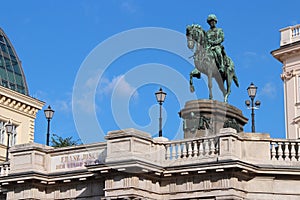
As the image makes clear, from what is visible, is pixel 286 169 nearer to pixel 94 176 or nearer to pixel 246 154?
pixel 246 154

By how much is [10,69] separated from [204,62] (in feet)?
116

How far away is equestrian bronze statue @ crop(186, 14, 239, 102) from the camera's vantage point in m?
33.1

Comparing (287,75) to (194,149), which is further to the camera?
(287,75)

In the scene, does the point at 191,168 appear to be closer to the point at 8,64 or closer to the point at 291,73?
the point at 291,73

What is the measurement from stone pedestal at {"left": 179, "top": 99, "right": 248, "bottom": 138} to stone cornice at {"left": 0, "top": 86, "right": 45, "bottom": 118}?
3153cm

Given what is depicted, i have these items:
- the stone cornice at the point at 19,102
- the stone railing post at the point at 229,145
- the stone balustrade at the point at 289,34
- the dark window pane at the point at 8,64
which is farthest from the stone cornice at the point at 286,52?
the stone railing post at the point at 229,145

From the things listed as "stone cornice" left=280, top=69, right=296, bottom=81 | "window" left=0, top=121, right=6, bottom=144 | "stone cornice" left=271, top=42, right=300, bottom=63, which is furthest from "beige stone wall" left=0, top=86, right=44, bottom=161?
"stone cornice" left=280, top=69, right=296, bottom=81

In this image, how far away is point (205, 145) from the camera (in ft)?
96.1

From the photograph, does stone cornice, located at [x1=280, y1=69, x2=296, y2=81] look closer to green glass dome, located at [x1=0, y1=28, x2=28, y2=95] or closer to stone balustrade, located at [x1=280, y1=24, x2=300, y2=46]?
stone balustrade, located at [x1=280, y1=24, x2=300, y2=46]

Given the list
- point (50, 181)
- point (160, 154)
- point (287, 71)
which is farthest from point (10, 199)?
point (287, 71)

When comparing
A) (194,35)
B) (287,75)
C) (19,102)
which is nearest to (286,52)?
(287,75)

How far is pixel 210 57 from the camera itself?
1300 inches

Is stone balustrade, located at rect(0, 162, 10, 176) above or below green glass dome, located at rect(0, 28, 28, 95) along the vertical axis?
below

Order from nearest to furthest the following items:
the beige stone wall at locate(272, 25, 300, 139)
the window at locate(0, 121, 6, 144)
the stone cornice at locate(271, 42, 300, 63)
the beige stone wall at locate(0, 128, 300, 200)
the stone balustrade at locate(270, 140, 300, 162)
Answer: the beige stone wall at locate(0, 128, 300, 200) → the stone balustrade at locate(270, 140, 300, 162) → the beige stone wall at locate(272, 25, 300, 139) → the stone cornice at locate(271, 42, 300, 63) → the window at locate(0, 121, 6, 144)
